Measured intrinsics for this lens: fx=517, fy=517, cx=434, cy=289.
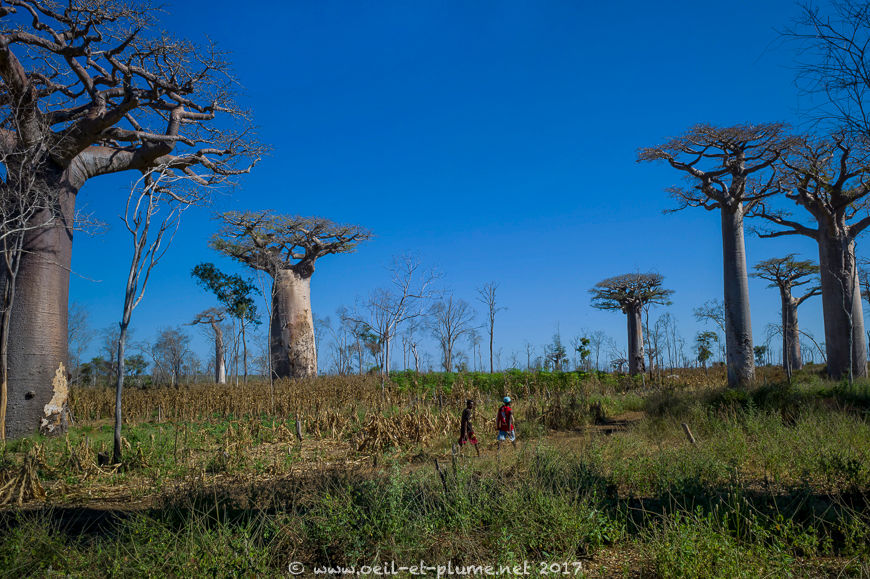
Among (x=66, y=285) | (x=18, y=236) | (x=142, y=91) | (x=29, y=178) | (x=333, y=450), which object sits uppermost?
(x=142, y=91)

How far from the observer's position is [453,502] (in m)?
4.65

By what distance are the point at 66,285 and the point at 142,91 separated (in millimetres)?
4147

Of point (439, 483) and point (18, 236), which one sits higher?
point (18, 236)

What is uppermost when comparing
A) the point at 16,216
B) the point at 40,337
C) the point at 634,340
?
the point at 16,216

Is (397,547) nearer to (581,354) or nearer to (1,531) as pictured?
(1,531)

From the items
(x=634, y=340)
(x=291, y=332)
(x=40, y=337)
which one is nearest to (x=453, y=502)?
(x=40, y=337)

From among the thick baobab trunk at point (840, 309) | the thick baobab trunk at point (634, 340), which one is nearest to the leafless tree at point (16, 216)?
the thick baobab trunk at point (840, 309)

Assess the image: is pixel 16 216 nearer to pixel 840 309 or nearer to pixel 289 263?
pixel 289 263

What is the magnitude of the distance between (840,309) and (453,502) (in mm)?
14493

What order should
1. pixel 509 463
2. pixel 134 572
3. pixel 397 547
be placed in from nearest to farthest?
pixel 134 572 → pixel 397 547 → pixel 509 463

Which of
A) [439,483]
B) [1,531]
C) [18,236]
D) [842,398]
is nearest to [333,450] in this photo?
[439,483]

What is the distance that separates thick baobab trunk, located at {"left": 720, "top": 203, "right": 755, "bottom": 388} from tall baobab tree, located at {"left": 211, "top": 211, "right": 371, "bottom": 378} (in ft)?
47.1

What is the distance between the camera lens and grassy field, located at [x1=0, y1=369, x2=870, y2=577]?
11.9 ft

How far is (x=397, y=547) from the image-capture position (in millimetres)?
3719
